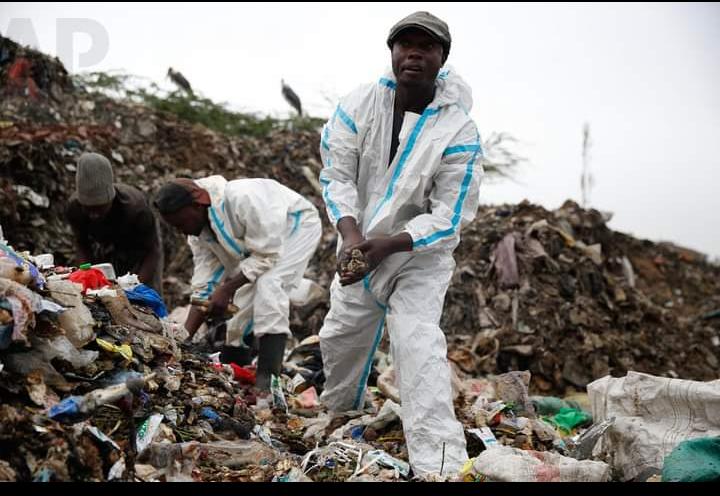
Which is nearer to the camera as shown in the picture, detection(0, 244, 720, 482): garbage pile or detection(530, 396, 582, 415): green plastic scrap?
detection(0, 244, 720, 482): garbage pile

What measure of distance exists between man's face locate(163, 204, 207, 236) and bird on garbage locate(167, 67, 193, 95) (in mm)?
6090

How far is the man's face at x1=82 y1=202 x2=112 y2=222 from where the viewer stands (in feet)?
14.2

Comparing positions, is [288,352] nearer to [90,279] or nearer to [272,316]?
[272,316]

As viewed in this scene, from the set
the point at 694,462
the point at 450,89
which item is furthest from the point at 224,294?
the point at 694,462

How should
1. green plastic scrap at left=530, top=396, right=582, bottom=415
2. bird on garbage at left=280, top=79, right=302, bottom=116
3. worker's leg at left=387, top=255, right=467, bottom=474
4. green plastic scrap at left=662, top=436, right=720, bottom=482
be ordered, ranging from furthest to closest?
bird on garbage at left=280, top=79, right=302, bottom=116
green plastic scrap at left=530, top=396, right=582, bottom=415
worker's leg at left=387, top=255, right=467, bottom=474
green plastic scrap at left=662, top=436, right=720, bottom=482

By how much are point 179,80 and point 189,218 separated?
620 cm

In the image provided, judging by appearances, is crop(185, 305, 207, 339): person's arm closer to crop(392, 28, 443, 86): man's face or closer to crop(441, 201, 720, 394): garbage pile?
crop(392, 28, 443, 86): man's face

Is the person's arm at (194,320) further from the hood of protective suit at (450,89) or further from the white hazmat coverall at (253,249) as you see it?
the hood of protective suit at (450,89)

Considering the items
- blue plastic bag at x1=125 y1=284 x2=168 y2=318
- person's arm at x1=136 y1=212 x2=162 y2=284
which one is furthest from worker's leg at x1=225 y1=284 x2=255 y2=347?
blue plastic bag at x1=125 y1=284 x2=168 y2=318

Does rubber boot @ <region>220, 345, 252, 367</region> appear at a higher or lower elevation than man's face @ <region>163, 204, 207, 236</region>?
lower

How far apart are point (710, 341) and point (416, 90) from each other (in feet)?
22.1

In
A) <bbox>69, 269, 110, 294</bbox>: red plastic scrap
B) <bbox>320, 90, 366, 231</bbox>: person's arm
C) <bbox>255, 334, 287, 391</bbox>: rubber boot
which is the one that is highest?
<bbox>320, 90, 366, 231</bbox>: person's arm
